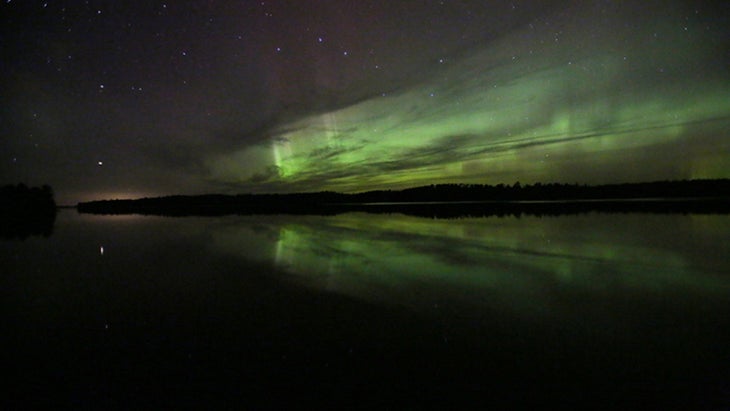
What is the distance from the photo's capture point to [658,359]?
142 inches

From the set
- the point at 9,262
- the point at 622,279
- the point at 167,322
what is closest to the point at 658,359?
the point at 622,279

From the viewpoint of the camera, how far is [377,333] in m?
4.35

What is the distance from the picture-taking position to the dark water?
312 centimetres

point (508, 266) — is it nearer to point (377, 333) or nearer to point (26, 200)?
point (377, 333)

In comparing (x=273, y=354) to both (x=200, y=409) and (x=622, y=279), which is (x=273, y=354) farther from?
(x=622, y=279)

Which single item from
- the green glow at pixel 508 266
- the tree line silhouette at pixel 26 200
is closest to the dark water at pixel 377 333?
the green glow at pixel 508 266

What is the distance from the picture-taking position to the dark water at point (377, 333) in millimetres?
3123

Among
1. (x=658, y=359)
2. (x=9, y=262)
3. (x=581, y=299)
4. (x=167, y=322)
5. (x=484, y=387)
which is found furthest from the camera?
(x=9, y=262)

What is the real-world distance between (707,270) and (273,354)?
8.57 metres

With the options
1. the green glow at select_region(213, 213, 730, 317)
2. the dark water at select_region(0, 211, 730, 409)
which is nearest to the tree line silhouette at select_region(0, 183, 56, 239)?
the green glow at select_region(213, 213, 730, 317)

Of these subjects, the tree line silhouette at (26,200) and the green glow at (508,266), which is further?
the tree line silhouette at (26,200)

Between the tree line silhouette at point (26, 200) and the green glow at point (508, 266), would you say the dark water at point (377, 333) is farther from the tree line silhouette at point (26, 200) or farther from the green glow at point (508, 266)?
the tree line silhouette at point (26, 200)

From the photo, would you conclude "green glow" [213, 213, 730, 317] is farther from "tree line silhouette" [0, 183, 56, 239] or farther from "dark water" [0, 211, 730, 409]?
"tree line silhouette" [0, 183, 56, 239]

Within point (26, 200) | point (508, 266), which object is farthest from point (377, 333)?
point (26, 200)
